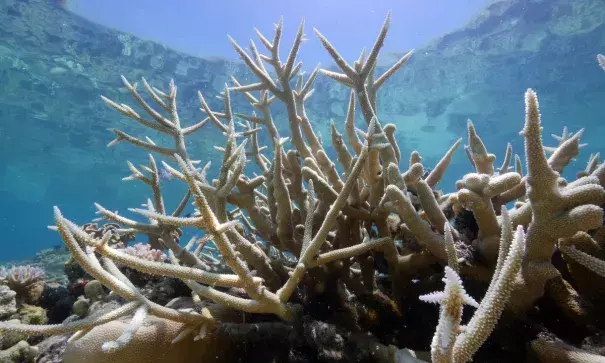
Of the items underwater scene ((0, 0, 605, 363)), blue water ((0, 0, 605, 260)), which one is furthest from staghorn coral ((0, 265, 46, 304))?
blue water ((0, 0, 605, 260))

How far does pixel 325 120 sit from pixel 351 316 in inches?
794

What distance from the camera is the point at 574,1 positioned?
14.2 m

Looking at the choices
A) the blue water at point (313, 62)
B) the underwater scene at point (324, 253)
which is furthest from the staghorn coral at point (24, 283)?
the blue water at point (313, 62)

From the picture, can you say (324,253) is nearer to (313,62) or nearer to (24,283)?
(24,283)

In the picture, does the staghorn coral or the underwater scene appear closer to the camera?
the underwater scene

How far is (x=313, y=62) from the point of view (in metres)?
19.3

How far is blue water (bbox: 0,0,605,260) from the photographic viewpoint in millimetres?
15297

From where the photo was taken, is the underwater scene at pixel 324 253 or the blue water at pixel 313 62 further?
the blue water at pixel 313 62

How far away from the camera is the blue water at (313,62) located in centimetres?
1530

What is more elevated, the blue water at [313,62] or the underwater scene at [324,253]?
the blue water at [313,62]

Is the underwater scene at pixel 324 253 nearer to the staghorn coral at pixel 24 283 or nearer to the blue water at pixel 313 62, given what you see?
the staghorn coral at pixel 24 283

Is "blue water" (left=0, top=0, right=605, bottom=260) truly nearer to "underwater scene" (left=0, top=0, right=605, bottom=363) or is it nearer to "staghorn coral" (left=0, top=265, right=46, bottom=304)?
"underwater scene" (left=0, top=0, right=605, bottom=363)

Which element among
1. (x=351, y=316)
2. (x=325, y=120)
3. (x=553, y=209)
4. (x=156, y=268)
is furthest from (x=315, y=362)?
(x=325, y=120)

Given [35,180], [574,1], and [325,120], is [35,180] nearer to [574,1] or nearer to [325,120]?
[325,120]
